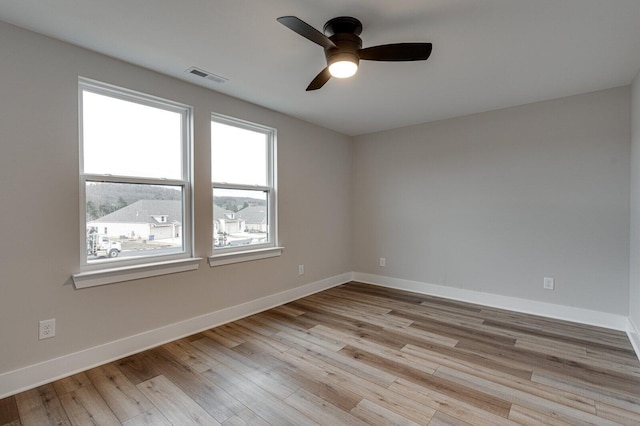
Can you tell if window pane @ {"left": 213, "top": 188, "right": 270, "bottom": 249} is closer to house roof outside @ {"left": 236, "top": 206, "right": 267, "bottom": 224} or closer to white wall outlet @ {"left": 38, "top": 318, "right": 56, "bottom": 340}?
house roof outside @ {"left": 236, "top": 206, "right": 267, "bottom": 224}

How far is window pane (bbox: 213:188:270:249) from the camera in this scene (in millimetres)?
3268

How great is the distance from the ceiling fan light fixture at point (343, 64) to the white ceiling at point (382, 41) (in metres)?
0.23

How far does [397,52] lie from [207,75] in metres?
1.74

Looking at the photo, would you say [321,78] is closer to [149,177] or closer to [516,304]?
[149,177]

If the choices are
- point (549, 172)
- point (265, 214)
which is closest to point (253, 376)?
point (265, 214)

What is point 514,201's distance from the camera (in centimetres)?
359

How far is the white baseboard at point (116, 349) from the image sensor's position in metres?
2.03

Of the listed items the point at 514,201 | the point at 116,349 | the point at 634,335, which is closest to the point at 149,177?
the point at 116,349

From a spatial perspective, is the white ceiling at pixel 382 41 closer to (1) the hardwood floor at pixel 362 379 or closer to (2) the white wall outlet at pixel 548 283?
(2) the white wall outlet at pixel 548 283

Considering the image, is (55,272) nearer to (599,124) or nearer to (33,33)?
(33,33)

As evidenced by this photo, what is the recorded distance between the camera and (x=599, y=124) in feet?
10.2

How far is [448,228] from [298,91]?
262cm

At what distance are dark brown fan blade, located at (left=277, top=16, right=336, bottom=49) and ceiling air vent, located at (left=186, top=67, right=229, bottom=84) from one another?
1.35 metres

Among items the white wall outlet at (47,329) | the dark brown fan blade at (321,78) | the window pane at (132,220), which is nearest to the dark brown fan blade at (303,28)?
the dark brown fan blade at (321,78)
